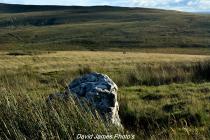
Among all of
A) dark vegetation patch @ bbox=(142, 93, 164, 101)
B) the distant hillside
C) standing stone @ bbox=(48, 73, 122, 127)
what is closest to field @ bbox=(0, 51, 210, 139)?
dark vegetation patch @ bbox=(142, 93, 164, 101)

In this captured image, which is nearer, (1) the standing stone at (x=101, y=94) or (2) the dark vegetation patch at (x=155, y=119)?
(1) the standing stone at (x=101, y=94)

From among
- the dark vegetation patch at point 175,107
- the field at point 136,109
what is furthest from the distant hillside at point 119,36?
the dark vegetation patch at point 175,107

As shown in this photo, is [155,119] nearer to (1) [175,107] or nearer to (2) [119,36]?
(1) [175,107]

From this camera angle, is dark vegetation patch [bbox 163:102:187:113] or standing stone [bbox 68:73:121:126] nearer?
standing stone [bbox 68:73:121:126]

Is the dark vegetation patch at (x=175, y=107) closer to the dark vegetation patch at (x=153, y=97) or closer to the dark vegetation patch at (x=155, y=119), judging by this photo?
the dark vegetation patch at (x=155, y=119)

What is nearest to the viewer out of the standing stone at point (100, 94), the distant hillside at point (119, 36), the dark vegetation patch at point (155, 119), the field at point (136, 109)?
the field at point (136, 109)

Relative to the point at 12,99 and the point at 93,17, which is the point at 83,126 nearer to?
the point at 12,99

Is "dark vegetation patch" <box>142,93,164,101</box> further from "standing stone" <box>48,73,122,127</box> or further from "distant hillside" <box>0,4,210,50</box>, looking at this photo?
"distant hillside" <box>0,4,210,50</box>

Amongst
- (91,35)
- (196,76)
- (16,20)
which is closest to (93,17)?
(16,20)

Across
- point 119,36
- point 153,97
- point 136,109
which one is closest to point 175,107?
point 136,109

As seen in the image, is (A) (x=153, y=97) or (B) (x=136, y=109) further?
(A) (x=153, y=97)

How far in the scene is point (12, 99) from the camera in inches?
307

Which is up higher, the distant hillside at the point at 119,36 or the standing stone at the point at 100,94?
the standing stone at the point at 100,94

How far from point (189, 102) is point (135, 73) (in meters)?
6.29
